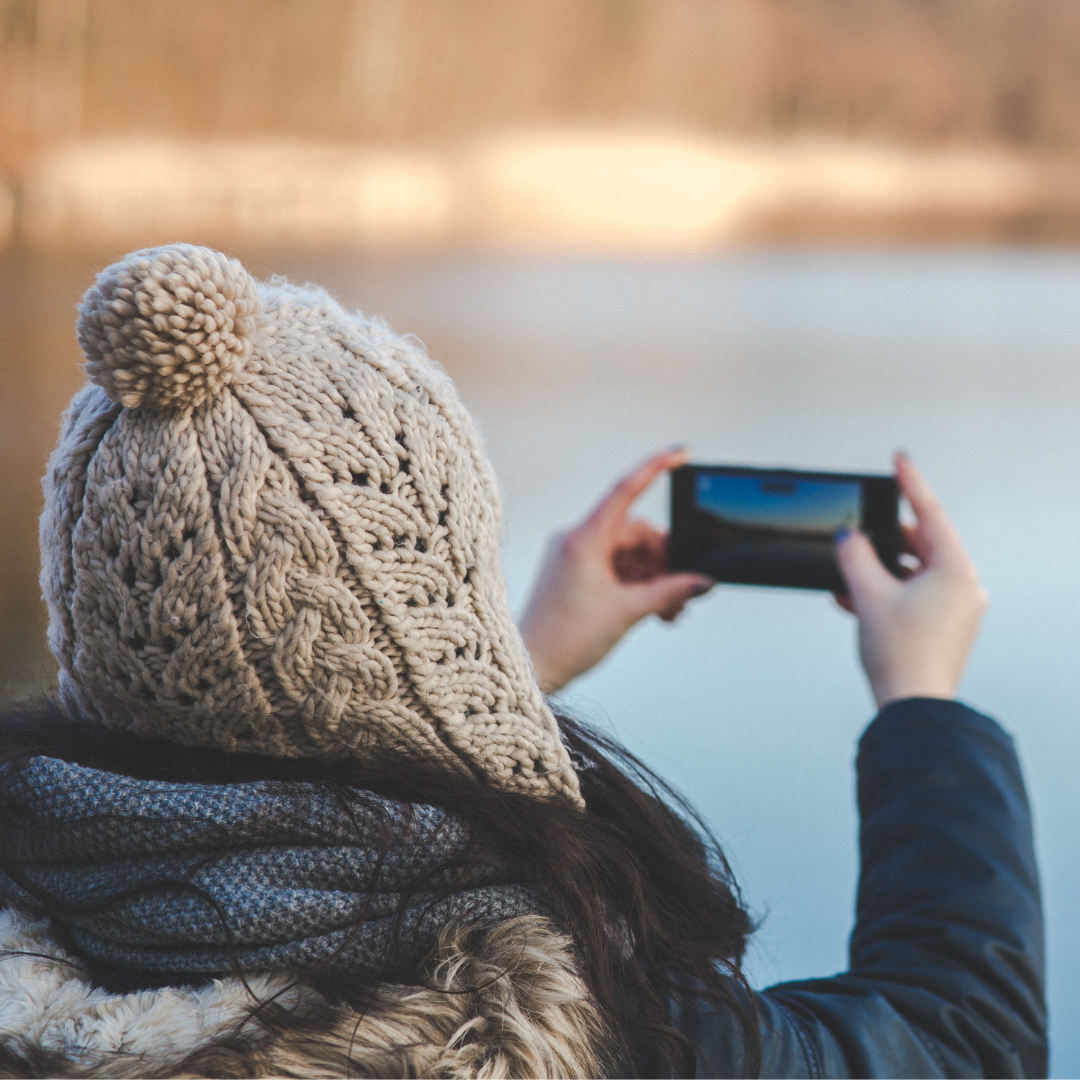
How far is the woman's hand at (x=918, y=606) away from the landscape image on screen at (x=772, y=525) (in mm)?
21

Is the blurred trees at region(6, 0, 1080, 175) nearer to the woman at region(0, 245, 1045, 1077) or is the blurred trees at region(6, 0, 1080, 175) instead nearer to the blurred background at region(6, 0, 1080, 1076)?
the blurred background at region(6, 0, 1080, 1076)

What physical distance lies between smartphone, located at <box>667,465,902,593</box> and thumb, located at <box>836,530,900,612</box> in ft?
0.04

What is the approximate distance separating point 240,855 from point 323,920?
0.03 metres

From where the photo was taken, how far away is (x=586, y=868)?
0.35 metres

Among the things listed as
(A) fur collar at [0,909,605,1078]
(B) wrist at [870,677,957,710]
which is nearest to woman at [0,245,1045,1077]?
(A) fur collar at [0,909,605,1078]

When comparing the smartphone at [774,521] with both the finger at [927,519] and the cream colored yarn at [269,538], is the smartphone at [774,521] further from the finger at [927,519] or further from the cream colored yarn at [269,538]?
the cream colored yarn at [269,538]

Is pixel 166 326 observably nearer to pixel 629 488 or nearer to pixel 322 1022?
pixel 322 1022

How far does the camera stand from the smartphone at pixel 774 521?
0.62 meters

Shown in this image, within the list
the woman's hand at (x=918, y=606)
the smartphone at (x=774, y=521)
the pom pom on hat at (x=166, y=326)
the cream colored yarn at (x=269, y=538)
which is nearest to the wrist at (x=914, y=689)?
the woman's hand at (x=918, y=606)

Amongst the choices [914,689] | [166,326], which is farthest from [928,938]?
[166,326]

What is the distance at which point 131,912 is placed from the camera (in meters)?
0.32

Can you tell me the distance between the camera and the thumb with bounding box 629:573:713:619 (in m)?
0.65

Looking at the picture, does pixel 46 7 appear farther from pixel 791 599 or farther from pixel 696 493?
pixel 791 599

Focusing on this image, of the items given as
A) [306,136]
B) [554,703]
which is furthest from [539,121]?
[554,703]
